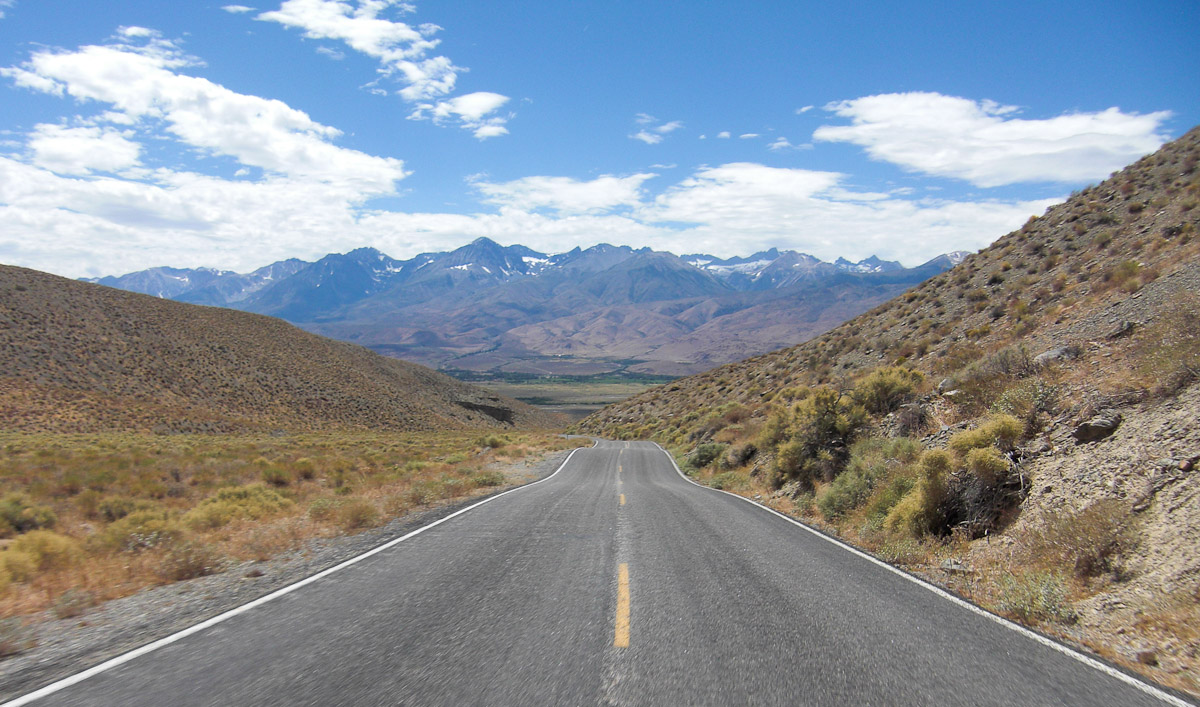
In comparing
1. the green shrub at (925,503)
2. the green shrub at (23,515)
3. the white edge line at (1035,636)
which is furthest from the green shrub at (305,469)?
the green shrub at (925,503)

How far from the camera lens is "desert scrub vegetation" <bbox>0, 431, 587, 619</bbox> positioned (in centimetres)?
727

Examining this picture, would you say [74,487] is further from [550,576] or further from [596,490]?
[550,576]

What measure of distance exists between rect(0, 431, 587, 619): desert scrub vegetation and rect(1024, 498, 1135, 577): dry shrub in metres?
11.0

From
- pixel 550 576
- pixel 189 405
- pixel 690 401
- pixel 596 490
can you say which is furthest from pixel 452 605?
pixel 189 405

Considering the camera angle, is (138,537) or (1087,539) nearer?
(1087,539)

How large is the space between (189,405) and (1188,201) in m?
69.2

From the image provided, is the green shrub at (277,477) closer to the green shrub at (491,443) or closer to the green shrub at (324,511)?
the green shrub at (324,511)

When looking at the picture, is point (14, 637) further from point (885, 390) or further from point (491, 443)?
point (491, 443)

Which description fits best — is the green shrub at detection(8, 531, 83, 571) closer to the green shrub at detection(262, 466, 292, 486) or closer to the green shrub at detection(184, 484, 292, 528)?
the green shrub at detection(184, 484, 292, 528)

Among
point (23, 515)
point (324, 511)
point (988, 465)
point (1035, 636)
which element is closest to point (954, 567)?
point (988, 465)

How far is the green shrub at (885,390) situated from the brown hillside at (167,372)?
49.5 metres

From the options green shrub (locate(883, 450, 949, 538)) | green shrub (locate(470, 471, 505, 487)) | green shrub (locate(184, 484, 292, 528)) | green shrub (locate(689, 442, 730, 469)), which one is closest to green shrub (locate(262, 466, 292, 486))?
green shrub (locate(184, 484, 292, 528))

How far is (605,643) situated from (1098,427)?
28.4ft

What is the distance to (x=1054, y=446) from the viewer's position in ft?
29.7
